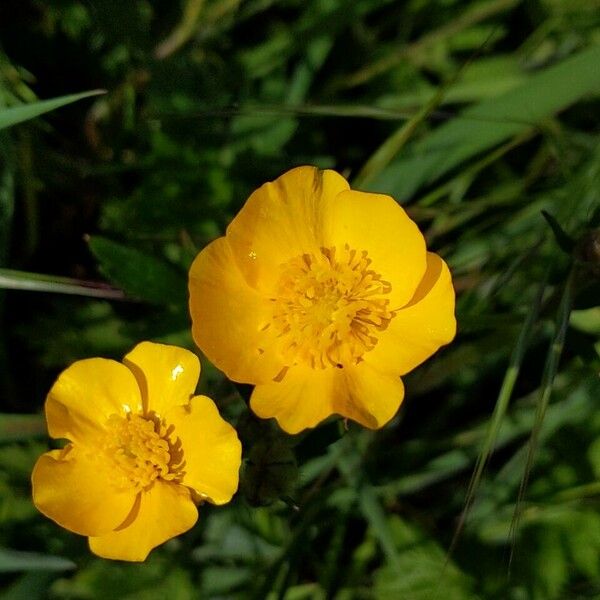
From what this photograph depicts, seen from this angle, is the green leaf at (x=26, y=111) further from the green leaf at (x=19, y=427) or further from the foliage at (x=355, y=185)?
the green leaf at (x=19, y=427)

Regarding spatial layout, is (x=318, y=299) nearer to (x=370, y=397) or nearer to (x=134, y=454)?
(x=370, y=397)

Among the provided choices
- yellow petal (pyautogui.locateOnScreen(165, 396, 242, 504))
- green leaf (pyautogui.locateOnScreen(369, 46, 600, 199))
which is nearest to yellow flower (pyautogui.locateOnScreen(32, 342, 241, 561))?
yellow petal (pyautogui.locateOnScreen(165, 396, 242, 504))

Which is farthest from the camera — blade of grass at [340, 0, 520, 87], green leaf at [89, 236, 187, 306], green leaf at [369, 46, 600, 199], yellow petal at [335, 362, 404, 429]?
blade of grass at [340, 0, 520, 87]

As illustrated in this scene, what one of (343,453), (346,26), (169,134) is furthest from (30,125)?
(343,453)

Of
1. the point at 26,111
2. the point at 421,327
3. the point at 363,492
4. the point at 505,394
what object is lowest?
the point at 363,492

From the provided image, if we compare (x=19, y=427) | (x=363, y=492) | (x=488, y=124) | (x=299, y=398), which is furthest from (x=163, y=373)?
(x=488, y=124)

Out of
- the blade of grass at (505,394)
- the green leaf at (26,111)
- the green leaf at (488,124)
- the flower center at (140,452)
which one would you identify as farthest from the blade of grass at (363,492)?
the green leaf at (26,111)

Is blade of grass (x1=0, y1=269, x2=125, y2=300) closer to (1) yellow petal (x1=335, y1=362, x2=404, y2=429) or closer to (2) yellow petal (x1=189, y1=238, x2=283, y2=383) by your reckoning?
(2) yellow petal (x1=189, y1=238, x2=283, y2=383)
